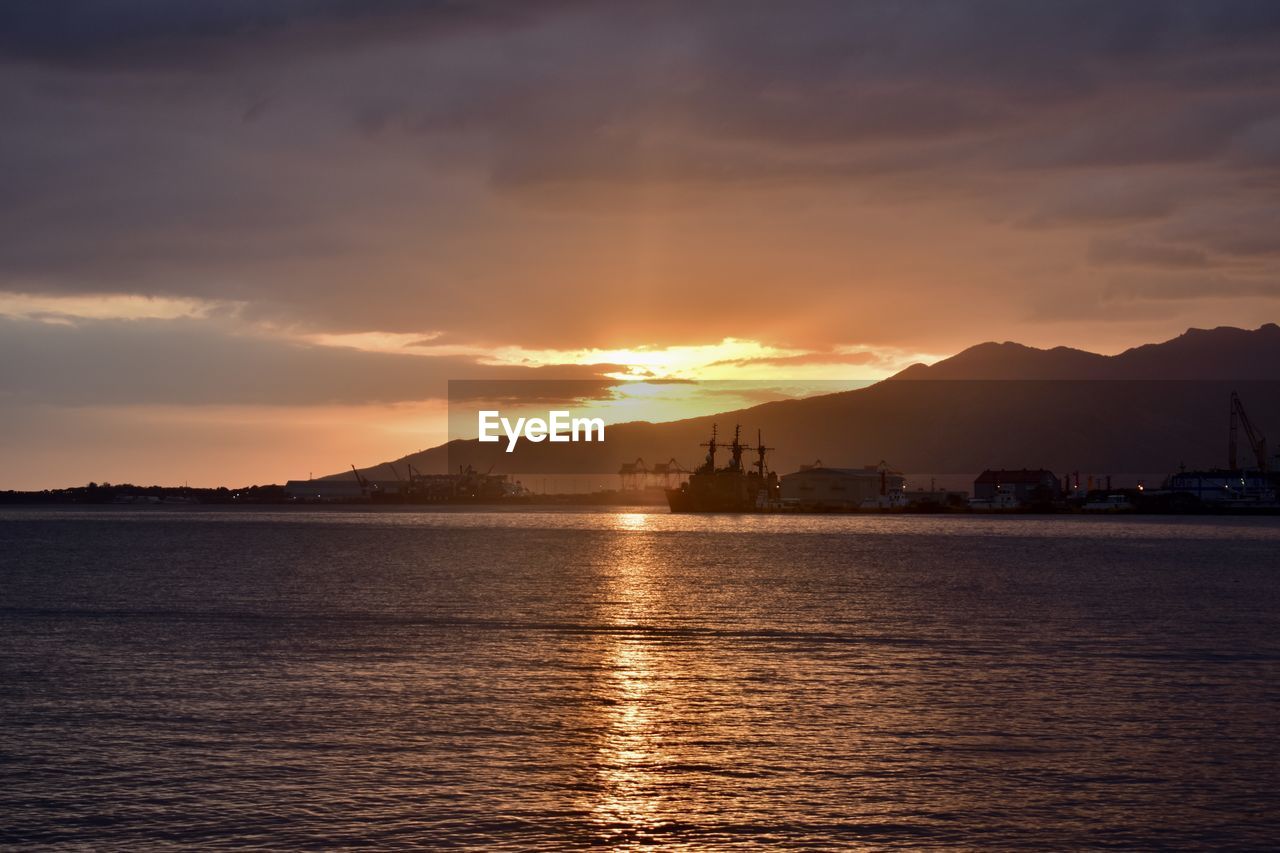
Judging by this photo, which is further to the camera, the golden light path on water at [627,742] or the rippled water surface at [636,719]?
the golden light path on water at [627,742]

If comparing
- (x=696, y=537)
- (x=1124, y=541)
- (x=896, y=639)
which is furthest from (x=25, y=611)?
(x=1124, y=541)

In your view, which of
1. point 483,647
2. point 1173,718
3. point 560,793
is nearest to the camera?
point 560,793

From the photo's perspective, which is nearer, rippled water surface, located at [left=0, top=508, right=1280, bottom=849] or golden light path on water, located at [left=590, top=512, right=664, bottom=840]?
rippled water surface, located at [left=0, top=508, right=1280, bottom=849]

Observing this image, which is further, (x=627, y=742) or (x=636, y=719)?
(x=636, y=719)

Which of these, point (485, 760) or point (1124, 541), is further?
point (1124, 541)

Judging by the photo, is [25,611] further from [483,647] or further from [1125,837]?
[1125,837]

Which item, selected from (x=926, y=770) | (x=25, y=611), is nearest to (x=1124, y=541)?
(x=25, y=611)

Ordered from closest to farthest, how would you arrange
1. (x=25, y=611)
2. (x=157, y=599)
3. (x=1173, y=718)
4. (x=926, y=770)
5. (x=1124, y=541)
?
(x=926, y=770) → (x=1173, y=718) → (x=25, y=611) → (x=157, y=599) → (x=1124, y=541)

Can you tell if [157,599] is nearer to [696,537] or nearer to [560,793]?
[560,793]
